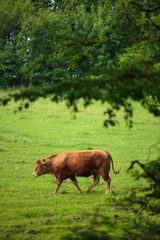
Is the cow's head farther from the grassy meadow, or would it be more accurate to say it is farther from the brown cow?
the grassy meadow

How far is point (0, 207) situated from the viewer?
9695 mm

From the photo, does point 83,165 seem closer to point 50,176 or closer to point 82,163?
point 82,163

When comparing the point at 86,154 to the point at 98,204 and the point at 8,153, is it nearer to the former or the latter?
the point at 98,204

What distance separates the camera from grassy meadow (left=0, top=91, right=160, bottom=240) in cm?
805

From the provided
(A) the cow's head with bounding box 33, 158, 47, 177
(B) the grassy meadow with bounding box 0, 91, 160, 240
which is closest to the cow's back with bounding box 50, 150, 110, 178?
(A) the cow's head with bounding box 33, 158, 47, 177

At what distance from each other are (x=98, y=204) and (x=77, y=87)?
19.2 feet

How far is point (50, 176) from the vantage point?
554 inches

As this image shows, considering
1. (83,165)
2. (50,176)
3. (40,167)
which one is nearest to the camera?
(83,165)

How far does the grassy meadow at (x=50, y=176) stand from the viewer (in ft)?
26.4

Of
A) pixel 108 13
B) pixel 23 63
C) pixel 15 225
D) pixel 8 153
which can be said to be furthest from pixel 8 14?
pixel 15 225

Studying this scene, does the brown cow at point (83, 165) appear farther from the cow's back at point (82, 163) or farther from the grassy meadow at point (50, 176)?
the grassy meadow at point (50, 176)

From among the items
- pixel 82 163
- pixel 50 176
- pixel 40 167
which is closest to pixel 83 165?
pixel 82 163

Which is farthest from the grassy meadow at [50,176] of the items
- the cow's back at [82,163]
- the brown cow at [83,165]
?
the cow's back at [82,163]

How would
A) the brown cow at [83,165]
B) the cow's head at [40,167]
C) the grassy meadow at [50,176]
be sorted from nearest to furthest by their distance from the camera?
1. the grassy meadow at [50,176]
2. the brown cow at [83,165]
3. the cow's head at [40,167]
